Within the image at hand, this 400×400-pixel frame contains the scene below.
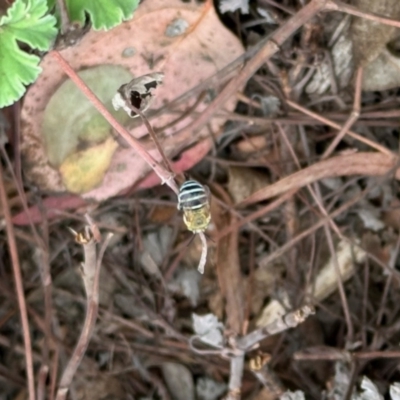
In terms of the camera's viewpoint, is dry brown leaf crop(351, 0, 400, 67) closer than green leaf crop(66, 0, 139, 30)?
No

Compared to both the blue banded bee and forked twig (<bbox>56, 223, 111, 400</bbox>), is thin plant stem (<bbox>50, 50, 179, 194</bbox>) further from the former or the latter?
forked twig (<bbox>56, 223, 111, 400</bbox>)

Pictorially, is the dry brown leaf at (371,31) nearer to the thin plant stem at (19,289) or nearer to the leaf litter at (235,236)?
the leaf litter at (235,236)

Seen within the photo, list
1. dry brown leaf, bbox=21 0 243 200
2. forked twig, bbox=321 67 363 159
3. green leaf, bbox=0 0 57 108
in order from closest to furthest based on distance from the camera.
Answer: green leaf, bbox=0 0 57 108 → dry brown leaf, bbox=21 0 243 200 → forked twig, bbox=321 67 363 159

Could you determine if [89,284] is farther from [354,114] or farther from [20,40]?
[354,114]

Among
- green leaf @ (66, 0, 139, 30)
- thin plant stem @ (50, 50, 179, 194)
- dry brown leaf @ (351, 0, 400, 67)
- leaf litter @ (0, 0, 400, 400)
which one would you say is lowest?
leaf litter @ (0, 0, 400, 400)

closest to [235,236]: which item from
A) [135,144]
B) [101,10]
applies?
[135,144]

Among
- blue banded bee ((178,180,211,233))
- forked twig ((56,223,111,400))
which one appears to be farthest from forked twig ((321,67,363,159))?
forked twig ((56,223,111,400))
